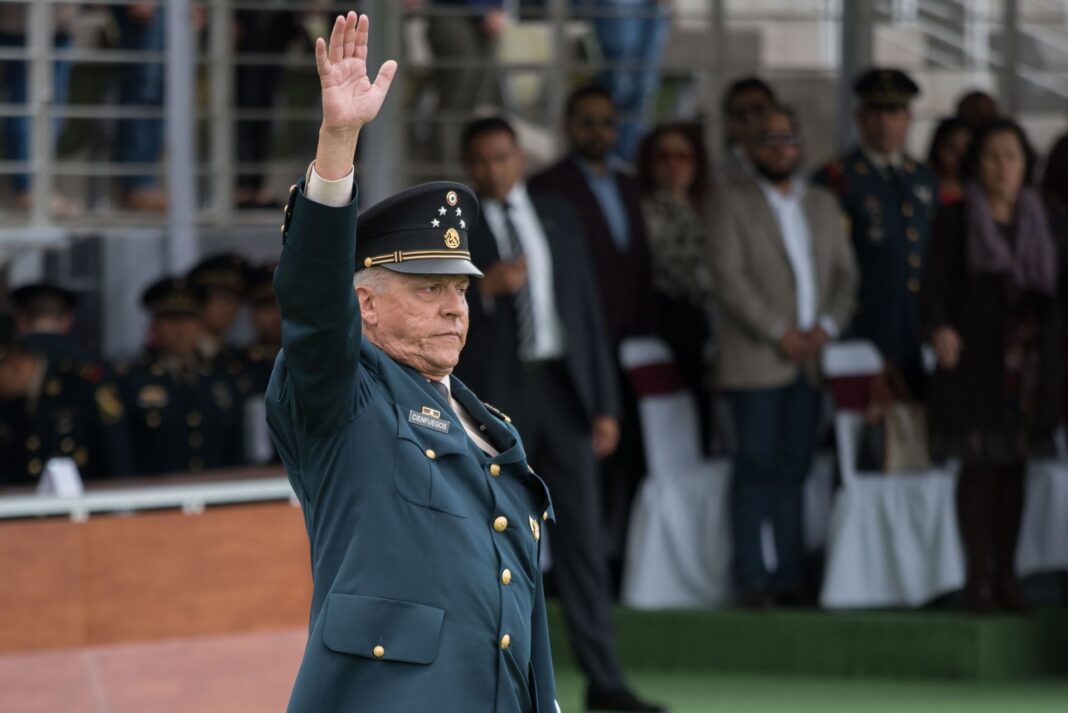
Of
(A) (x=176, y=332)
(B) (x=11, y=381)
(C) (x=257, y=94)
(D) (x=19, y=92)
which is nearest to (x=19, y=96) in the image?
(D) (x=19, y=92)

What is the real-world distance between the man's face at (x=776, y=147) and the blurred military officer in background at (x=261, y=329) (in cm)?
207

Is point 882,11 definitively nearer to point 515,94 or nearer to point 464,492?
point 515,94

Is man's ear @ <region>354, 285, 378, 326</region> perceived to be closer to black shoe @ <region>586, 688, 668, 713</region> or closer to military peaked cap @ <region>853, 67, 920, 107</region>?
black shoe @ <region>586, 688, 668, 713</region>

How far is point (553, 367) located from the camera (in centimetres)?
735

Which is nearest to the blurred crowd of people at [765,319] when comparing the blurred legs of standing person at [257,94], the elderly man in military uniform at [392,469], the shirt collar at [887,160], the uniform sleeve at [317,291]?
the shirt collar at [887,160]

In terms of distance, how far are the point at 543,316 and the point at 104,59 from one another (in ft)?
11.0

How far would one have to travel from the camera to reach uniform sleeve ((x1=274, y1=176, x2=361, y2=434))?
10.6ft

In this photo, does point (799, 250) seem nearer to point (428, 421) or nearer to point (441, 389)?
point (441, 389)

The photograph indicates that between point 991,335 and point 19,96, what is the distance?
4494mm

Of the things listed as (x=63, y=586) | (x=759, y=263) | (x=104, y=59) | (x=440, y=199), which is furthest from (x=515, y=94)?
(x=440, y=199)

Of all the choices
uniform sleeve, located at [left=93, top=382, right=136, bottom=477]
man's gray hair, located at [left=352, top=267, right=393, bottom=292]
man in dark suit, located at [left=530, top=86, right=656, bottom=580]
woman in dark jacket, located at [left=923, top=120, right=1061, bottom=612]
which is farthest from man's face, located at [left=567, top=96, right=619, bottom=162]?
man's gray hair, located at [left=352, top=267, right=393, bottom=292]

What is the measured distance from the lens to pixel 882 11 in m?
12.7

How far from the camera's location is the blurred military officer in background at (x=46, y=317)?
8703 millimetres

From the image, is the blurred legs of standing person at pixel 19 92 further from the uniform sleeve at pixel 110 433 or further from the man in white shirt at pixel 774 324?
the man in white shirt at pixel 774 324
